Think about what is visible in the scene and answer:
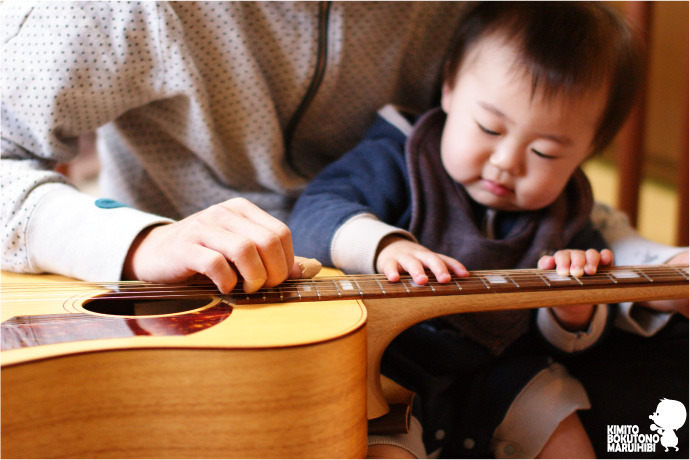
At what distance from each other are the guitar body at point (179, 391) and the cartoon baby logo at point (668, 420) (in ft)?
1.74

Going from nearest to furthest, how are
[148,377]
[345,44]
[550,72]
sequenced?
1. [148,377]
2. [550,72]
3. [345,44]

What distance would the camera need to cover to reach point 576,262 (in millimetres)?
702

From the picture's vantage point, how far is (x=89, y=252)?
0.66 m

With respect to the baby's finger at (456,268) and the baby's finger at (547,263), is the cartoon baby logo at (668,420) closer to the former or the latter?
the baby's finger at (547,263)

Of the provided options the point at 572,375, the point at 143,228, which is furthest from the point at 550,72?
the point at 143,228

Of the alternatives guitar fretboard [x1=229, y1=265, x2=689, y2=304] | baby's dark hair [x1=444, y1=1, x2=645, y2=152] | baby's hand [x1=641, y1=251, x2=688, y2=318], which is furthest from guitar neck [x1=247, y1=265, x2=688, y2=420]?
baby's dark hair [x1=444, y1=1, x2=645, y2=152]

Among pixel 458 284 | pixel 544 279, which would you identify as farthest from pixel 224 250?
pixel 544 279

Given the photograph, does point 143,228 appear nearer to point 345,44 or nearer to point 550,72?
point 345,44

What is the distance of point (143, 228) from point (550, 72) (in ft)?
1.89

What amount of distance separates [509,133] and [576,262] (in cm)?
21

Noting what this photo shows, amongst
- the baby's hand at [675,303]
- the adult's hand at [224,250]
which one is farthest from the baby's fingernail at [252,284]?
the baby's hand at [675,303]

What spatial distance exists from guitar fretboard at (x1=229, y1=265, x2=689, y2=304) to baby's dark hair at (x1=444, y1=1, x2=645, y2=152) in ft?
0.86

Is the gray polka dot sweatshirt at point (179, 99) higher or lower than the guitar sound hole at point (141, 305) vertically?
higher

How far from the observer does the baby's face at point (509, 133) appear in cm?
79
